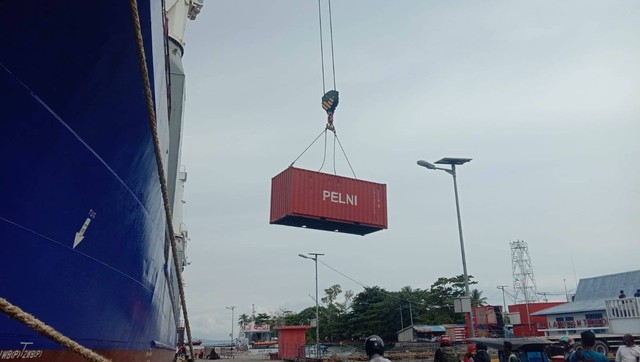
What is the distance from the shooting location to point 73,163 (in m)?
3.36

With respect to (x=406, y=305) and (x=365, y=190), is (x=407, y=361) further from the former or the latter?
(x=406, y=305)

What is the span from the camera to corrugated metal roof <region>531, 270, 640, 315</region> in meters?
23.5

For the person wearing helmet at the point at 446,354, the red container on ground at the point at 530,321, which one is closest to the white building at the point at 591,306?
the red container on ground at the point at 530,321

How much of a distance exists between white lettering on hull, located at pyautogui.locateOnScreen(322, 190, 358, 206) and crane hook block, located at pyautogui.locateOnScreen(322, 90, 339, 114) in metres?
2.65

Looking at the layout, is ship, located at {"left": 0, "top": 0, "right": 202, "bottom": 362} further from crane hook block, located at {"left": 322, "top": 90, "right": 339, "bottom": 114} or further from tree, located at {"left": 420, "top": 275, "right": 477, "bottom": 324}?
tree, located at {"left": 420, "top": 275, "right": 477, "bottom": 324}

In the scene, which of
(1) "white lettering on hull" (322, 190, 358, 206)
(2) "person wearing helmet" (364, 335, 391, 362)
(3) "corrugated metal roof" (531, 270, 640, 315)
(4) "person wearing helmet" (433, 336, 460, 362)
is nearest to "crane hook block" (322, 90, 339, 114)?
(1) "white lettering on hull" (322, 190, 358, 206)

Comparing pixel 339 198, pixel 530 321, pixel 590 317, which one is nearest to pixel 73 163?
pixel 339 198

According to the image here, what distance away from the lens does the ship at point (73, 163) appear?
9.29ft

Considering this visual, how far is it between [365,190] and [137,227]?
11.0 m

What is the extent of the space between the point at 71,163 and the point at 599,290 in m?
29.0

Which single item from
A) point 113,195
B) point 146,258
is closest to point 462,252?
point 146,258

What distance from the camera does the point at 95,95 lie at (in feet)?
11.3

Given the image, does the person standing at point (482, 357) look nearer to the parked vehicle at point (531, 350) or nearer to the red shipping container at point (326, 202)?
the parked vehicle at point (531, 350)

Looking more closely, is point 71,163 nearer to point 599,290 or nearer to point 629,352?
point 629,352
